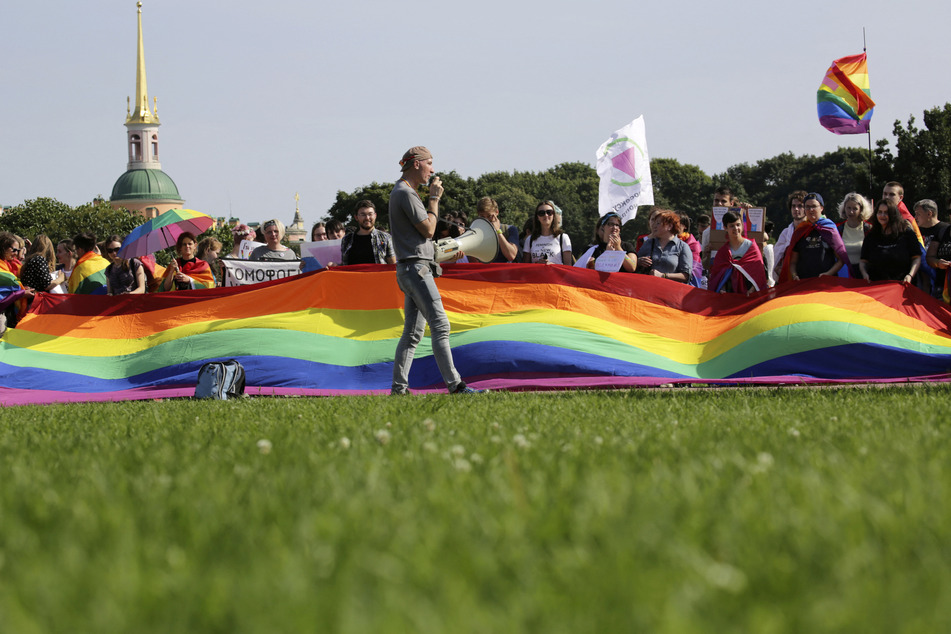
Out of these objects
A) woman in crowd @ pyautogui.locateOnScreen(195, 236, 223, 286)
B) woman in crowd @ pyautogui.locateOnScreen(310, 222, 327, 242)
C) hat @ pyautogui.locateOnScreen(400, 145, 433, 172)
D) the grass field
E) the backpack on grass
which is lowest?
the backpack on grass

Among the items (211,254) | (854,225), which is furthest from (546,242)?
(211,254)

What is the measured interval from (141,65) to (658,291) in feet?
623

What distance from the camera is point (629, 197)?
55.8 feet

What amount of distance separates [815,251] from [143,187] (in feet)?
621

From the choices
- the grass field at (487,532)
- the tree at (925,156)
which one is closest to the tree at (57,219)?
the tree at (925,156)

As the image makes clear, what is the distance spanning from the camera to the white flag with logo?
17.0 m

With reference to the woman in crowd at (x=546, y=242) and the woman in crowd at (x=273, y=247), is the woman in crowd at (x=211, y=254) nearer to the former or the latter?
the woman in crowd at (x=273, y=247)

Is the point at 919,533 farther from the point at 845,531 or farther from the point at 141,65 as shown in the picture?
the point at 141,65

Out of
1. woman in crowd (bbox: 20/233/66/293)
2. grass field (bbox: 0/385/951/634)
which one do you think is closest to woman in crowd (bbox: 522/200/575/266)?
woman in crowd (bbox: 20/233/66/293)

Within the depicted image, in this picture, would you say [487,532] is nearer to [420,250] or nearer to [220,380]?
[420,250]

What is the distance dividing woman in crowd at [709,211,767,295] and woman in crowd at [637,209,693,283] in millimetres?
409

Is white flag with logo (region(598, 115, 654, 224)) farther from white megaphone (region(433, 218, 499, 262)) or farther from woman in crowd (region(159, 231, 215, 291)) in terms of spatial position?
woman in crowd (region(159, 231, 215, 291))

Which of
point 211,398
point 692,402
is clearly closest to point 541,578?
point 692,402

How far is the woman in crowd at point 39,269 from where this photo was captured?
45.4 ft
